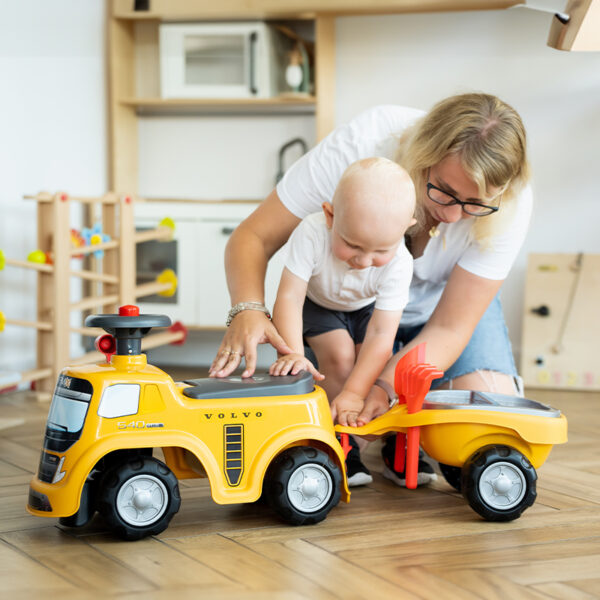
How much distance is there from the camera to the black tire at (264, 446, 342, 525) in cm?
109

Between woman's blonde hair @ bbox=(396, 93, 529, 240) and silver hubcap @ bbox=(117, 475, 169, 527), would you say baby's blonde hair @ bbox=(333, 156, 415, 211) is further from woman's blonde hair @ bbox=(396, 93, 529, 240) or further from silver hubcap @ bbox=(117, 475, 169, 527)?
silver hubcap @ bbox=(117, 475, 169, 527)

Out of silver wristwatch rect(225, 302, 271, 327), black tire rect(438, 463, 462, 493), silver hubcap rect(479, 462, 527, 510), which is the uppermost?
silver wristwatch rect(225, 302, 271, 327)

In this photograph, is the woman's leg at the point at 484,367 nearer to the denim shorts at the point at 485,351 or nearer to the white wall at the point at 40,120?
the denim shorts at the point at 485,351

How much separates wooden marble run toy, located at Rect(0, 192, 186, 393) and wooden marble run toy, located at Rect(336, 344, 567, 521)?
117 cm

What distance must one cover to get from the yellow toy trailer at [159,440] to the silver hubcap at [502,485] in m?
0.21

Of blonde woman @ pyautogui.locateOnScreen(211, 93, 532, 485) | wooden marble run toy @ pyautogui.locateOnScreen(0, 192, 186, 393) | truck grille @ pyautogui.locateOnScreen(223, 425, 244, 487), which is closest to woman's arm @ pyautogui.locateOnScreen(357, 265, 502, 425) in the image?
blonde woman @ pyautogui.locateOnScreen(211, 93, 532, 485)

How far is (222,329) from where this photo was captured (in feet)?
9.62

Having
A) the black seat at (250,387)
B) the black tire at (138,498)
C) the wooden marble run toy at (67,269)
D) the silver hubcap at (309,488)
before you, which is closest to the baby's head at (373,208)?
the black seat at (250,387)

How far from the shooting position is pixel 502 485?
115 centimetres

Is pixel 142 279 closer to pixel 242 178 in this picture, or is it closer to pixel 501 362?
pixel 242 178

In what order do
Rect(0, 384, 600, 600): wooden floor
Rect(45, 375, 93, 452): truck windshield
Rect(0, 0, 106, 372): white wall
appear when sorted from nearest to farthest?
Rect(0, 384, 600, 600): wooden floor → Rect(45, 375, 93, 452): truck windshield → Rect(0, 0, 106, 372): white wall

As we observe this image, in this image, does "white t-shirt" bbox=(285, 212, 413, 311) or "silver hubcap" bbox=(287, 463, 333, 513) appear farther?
"white t-shirt" bbox=(285, 212, 413, 311)

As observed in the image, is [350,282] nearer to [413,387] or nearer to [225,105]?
[413,387]

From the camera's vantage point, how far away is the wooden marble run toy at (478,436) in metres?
1.16
